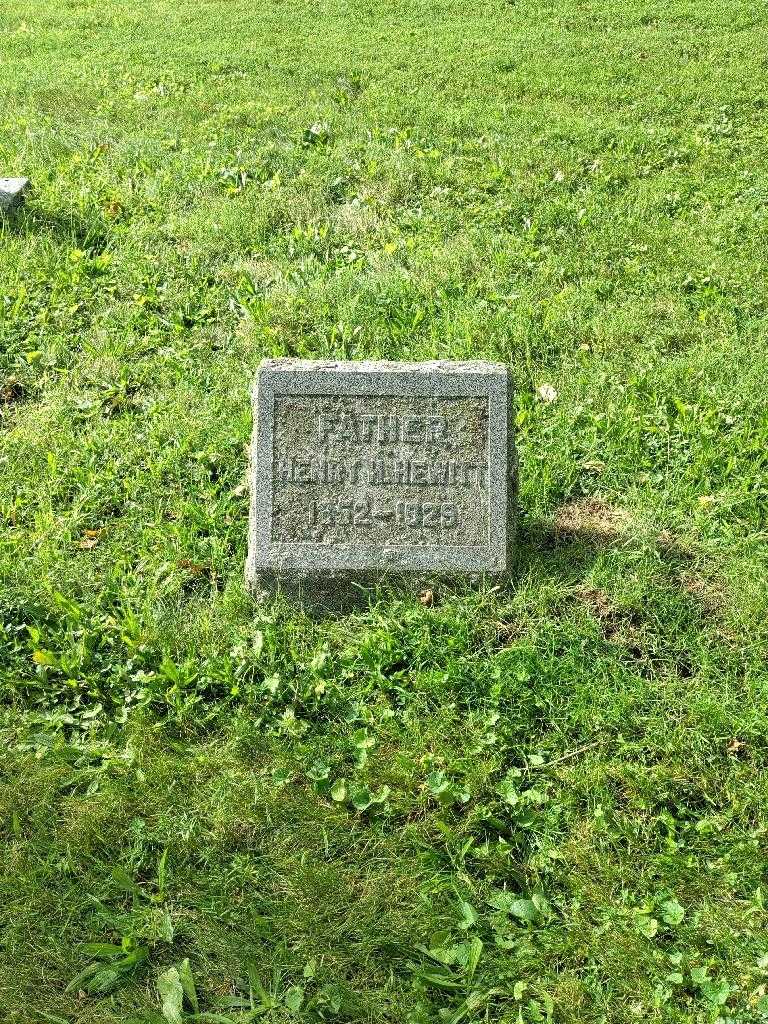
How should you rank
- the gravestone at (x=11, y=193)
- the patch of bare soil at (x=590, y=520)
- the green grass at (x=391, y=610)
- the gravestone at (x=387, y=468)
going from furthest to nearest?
the gravestone at (x=11, y=193) < the patch of bare soil at (x=590, y=520) < the gravestone at (x=387, y=468) < the green grass at (x=391, y=610)

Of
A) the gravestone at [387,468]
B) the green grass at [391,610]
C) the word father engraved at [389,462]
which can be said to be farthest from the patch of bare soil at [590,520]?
the word father engraved at [389,462]

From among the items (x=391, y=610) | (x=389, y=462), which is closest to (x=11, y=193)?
(x=389, y=462)

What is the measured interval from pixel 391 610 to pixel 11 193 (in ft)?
13.1

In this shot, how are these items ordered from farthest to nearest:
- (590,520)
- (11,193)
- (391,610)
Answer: (11,193)
(590,520)
(391,610)

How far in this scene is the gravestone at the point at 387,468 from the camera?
3508 mm

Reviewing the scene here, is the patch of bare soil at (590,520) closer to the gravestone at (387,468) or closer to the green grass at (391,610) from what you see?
the green grass at (391,610)

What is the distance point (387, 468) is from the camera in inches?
139

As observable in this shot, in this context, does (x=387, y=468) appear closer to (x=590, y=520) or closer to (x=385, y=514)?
(x=385, y=514)

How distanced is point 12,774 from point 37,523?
1.19 m

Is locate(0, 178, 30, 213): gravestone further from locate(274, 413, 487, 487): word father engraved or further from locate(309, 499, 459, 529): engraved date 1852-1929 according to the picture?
locate(309, 499, 459, 529): engraved date 1852-1929

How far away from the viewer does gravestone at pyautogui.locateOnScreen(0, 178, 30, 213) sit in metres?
5.95

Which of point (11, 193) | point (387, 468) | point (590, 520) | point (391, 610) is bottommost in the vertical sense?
point (391, 610)

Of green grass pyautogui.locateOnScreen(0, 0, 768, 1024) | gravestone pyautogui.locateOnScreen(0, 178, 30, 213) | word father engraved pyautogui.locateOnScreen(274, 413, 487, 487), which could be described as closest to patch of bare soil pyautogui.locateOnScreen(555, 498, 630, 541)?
green grass pyautogui.locateOnScreen(0, 0, 768, 1024)

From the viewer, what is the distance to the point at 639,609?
11.5 ft
